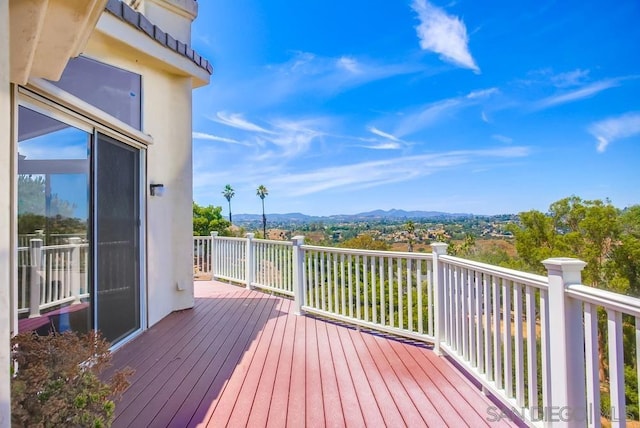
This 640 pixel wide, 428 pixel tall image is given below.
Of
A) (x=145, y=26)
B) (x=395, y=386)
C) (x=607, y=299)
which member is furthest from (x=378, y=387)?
(x=145, y=26)

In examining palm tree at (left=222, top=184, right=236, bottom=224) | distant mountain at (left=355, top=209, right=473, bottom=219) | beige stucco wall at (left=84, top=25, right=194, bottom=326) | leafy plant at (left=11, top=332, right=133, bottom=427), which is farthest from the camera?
distant mountain at (left=355, top=209, right=473, bottom=219)

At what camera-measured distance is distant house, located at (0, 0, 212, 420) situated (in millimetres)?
1426

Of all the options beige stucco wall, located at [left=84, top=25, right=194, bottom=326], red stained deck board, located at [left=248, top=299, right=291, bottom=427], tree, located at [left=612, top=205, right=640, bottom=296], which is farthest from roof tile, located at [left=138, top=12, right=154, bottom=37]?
tree, located at [left=612, top=205, right=640, bottom=296]

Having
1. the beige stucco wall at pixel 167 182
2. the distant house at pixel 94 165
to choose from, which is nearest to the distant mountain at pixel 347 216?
the beige stucco wall at pixel 167 182

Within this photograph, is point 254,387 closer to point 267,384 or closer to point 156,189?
point 267,384

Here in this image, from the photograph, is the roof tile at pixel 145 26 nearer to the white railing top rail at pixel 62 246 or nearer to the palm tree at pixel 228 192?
the white railing top rail at pixel 62 246

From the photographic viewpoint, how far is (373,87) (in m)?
21.5

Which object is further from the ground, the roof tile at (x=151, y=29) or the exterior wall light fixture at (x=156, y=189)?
the roof tile at (x=151, y=29)

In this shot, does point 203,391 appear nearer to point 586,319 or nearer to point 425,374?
point 425,374

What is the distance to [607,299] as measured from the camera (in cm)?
135

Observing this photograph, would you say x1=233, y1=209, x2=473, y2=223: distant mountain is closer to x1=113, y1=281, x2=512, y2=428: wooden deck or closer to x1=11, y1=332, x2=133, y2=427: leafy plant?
x1=113, y1=281, x2=512, y2=428: wooden deck

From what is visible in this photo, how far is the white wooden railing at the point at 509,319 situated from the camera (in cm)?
148

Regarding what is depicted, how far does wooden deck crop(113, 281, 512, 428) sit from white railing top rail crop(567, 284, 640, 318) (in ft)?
3.46

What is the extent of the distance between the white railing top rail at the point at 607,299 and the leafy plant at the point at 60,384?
203cm
